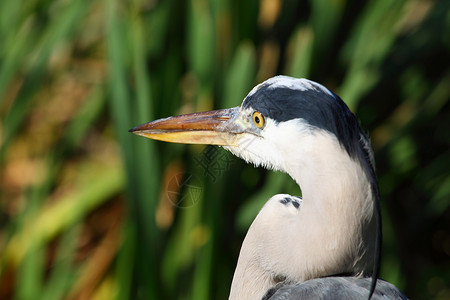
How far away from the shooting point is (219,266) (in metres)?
1.55

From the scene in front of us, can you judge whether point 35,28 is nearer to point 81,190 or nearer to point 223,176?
point 81,190

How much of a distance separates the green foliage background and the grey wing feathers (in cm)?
44

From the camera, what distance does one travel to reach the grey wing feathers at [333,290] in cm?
88

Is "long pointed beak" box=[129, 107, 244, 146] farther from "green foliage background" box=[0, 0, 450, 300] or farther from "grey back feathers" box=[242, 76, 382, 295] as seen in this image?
"green foliage background" box=[0, 0, 450, 300]

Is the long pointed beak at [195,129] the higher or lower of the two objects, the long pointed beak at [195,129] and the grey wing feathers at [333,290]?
the higher

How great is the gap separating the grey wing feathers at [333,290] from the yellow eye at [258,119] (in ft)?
0.84

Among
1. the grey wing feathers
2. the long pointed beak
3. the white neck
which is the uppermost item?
the long pointed beak

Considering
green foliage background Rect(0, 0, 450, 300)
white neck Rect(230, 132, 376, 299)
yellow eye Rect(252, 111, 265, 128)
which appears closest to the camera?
white neck Rect(230, 132, 376, 299)

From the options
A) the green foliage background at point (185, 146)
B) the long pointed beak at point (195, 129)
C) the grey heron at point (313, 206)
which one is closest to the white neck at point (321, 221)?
the grey heron at point (313, 206)

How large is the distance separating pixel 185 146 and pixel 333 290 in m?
0.81

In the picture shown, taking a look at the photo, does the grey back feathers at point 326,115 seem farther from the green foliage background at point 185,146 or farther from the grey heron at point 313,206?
the green foliage background at point 185,146

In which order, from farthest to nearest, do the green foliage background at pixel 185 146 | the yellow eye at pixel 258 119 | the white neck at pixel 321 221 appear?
1. the green foliage background at pixel 185 146
2. the yellow eye at pixel 258 119
3. the white neck at pixel 321 221

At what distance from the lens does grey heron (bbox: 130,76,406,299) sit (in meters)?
0.85

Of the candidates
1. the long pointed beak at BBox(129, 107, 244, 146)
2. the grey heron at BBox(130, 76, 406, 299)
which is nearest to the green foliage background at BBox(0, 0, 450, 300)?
the long pointed beak at BBox(129, 107, 244, 146)
